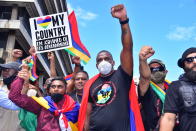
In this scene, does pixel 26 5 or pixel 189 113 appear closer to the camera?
pixel 189 113

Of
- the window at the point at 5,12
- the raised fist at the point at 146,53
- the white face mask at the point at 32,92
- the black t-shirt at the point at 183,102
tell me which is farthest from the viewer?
the window at the point at 5,12

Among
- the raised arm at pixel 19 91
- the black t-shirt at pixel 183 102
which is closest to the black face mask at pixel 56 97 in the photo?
the raised arm at pixel 19 91

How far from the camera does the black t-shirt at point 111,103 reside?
2521 millimetres

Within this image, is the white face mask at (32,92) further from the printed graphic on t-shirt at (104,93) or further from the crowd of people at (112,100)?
the printed graphic on t-shirt at (104,93)

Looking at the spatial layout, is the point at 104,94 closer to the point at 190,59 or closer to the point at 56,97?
the point at 56,97

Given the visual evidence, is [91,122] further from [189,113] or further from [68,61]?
[68,61]

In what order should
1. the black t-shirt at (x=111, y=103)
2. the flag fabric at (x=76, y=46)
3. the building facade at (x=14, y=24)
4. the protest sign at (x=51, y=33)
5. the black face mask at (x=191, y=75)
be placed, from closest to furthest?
the black face mask at (x=191, y=75), the black t-shirt at (x=111, y=103), the flag fabric at (x=76, y=46), the protest sign at (x=51, y=33), the building facade at (x=14, y=24)

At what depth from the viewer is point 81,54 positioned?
5.66 meters

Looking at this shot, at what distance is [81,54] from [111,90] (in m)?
3.10

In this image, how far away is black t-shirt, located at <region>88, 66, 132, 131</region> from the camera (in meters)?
2.52

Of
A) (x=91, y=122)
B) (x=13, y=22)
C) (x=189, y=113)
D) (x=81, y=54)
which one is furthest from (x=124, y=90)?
(x=13, y=22)

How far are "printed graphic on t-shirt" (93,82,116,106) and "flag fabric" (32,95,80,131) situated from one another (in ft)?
2.11

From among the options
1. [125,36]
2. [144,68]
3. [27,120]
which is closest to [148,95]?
[144,68]

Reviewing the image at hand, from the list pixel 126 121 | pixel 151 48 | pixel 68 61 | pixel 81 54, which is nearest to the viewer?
pixel 126 121
